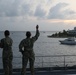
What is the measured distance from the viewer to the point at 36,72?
1413 centimetres

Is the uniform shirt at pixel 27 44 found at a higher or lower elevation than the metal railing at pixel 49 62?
higher

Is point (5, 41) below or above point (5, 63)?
above

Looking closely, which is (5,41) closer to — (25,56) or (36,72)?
(25,56)

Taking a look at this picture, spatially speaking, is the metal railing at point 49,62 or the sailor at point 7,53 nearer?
the sailor at point 7,53

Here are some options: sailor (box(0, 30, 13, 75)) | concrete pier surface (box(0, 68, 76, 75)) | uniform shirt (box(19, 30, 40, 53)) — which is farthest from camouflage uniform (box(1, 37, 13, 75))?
concrete pier surface (box(0, 68, 76, 75))

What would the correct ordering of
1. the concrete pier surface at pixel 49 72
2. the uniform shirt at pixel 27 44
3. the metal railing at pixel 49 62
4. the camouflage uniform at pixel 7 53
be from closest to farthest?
the camouflage uniform at pixel 7 53 → the uniform shirt at pixel 27 44 → the concrete pier surface at pixel 49 72 → the metal railing at pixel 49 62

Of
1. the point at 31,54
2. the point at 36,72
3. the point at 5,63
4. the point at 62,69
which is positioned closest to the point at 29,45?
the point at 31,54

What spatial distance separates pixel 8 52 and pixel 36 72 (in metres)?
3.12

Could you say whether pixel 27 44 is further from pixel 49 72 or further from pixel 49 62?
pixel 49 62

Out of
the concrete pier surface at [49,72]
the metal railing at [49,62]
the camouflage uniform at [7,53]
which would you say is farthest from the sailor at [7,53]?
the metal railing at [49,62]

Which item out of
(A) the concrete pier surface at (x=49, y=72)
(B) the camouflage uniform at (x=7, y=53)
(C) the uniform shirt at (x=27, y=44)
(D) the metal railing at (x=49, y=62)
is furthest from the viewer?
(D) the metal railing at (x=49, y=62)

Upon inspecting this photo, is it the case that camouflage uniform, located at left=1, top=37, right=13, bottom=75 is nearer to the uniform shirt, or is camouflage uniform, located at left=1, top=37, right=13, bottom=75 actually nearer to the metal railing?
the uniform shirt

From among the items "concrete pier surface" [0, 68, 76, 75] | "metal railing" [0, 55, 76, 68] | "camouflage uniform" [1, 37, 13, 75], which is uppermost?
"camouflage uniform" [1, 37, 13, 75]

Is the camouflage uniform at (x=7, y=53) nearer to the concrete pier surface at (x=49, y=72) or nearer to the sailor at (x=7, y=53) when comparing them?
the sailor at (x=7, y=53)
